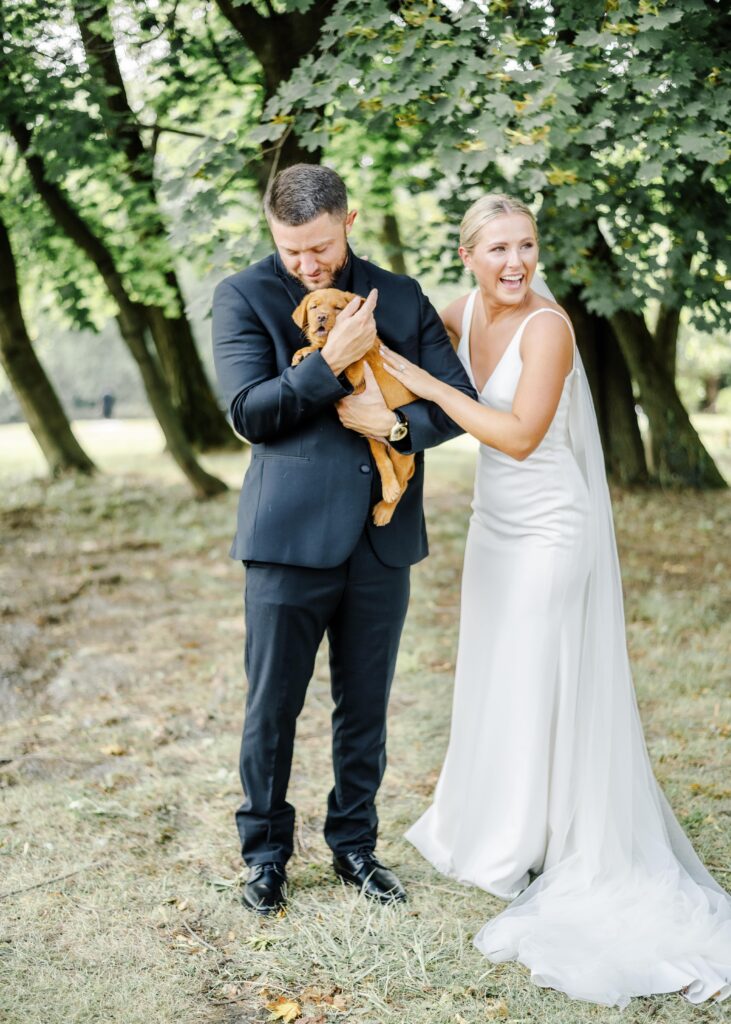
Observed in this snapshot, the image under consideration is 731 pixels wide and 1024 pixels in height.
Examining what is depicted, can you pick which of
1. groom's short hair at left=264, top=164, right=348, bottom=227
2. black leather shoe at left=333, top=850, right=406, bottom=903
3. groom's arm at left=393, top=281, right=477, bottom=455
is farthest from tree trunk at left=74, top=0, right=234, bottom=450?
black leather shoe at left=333, top=850, right=406, bottom=903

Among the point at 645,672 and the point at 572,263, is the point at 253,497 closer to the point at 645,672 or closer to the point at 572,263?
the point at 645,672

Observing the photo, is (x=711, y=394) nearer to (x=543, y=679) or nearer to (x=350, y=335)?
(x=543, y=679)

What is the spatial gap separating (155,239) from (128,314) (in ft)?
4.09

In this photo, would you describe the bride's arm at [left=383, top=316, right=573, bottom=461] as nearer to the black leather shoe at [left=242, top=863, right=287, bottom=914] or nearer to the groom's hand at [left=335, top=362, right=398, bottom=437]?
the groom's hand at [left=335, top=362, right=398, bottom=437]

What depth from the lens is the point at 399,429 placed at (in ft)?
9.82

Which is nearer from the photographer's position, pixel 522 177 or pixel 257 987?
pixel 257 987

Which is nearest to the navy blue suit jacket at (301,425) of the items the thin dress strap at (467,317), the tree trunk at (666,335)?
the thin dress strap at (467,317)

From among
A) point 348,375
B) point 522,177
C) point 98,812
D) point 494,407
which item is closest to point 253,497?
point 348,375

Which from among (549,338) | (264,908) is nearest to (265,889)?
(264,908)

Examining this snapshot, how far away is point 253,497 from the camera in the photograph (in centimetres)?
308

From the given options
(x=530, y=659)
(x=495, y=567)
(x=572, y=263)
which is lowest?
(x=530, y=659)

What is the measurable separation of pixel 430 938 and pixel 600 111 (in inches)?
158

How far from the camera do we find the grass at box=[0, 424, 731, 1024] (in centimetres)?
296

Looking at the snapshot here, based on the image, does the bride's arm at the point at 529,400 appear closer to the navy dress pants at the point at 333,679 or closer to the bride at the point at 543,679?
the bride at the point at 543,679
